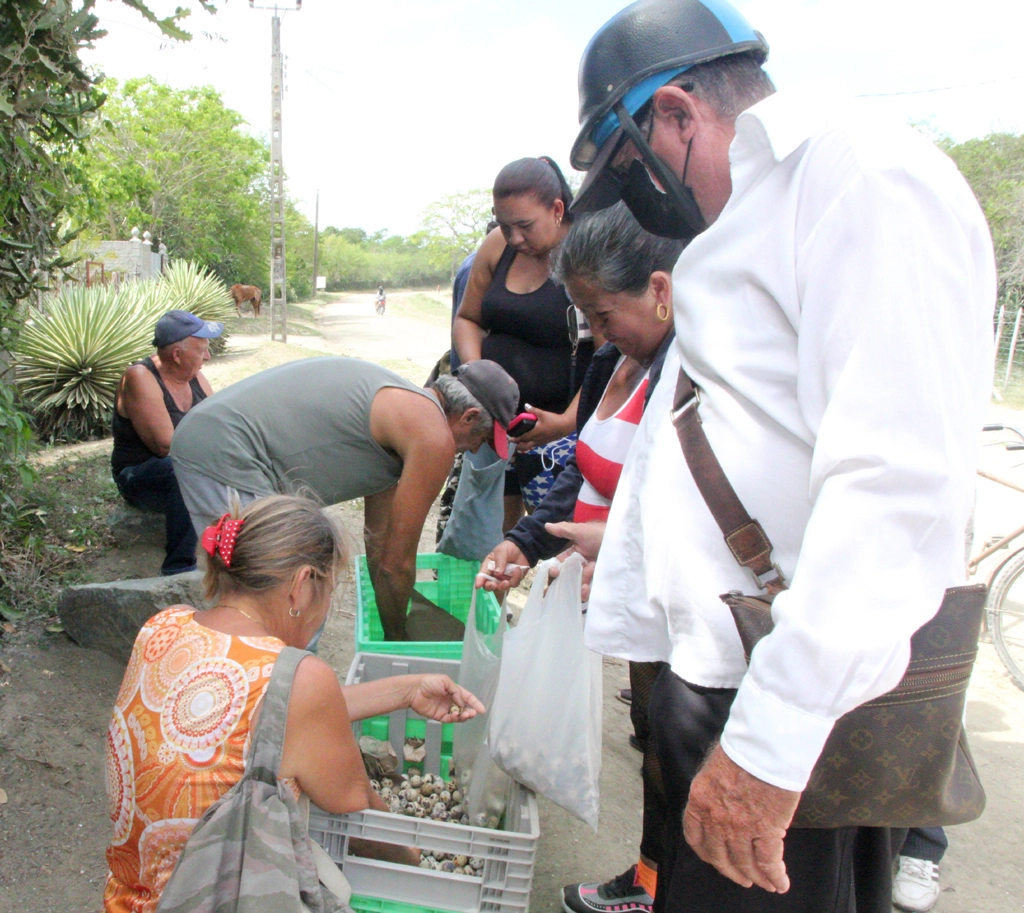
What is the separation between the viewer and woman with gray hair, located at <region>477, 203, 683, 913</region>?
1712 mm

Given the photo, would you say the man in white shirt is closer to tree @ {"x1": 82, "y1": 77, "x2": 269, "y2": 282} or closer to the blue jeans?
the blue jeans

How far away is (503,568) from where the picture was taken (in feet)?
7.58

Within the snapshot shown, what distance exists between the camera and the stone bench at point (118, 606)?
3102mm

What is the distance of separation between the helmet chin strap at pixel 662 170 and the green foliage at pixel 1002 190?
19379mm

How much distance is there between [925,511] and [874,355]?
0.57 ft

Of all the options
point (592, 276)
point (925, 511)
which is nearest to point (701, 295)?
point (925, 511)

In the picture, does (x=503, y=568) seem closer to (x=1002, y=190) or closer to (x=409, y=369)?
(x=409, y=369)

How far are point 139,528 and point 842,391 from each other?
4362mm

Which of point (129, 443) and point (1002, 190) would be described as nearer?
point (129, 443)

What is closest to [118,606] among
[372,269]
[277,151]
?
[277,151]

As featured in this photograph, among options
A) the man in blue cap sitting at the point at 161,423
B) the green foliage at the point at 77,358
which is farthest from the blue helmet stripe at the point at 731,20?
the green foliage at the point at 77,358

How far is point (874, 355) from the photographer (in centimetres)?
88

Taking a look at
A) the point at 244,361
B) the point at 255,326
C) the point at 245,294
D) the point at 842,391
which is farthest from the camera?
the point at 245,294

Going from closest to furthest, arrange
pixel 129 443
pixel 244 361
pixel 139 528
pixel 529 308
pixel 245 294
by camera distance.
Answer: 1. pixel 529 308
2. pixel 129 443
3. pixel 139 528
4. pixel 244 361
5. pixel 245 294
